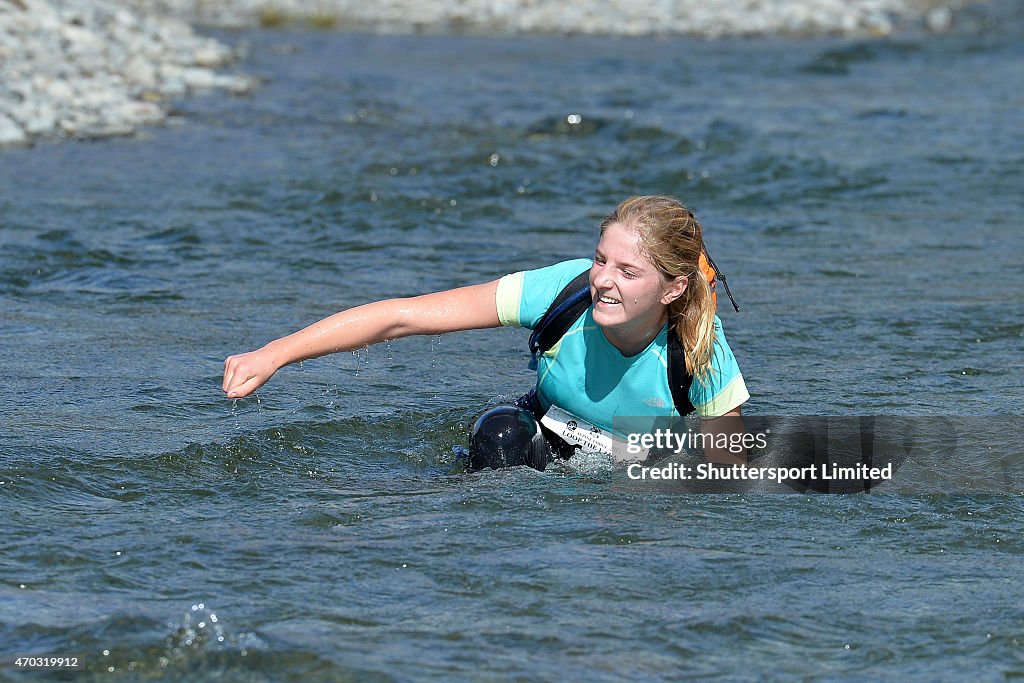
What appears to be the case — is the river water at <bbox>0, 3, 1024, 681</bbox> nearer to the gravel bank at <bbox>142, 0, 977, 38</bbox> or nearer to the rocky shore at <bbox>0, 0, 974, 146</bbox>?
the rocky shore at <bbox>0, 0, 974, 146</bbox>

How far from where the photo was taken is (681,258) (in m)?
4.88

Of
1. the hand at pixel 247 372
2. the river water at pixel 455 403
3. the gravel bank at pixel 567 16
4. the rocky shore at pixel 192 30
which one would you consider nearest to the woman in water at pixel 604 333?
the hand at pixel 247 372

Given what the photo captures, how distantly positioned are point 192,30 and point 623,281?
Answer: 60.0 ft

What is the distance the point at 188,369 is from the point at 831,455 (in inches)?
125

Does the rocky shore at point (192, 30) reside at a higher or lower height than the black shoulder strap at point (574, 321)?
higher

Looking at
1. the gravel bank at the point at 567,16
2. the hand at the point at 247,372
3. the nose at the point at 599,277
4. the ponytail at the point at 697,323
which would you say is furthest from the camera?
the gravel bank at the point at 567,16

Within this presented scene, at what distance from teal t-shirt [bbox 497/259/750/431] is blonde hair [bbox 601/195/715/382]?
0.09m

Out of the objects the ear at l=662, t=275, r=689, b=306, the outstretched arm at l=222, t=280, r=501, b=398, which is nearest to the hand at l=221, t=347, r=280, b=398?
the outstretched arm at l=222, t=280, r=501, b=398

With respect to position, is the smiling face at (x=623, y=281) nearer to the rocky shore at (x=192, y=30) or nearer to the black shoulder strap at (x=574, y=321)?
the black shoulder strap at (x=574, y=321)

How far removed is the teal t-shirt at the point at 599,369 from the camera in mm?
5062

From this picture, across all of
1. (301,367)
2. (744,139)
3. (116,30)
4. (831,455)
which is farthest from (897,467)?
(116,30)

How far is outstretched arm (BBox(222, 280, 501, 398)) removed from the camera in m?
4.61

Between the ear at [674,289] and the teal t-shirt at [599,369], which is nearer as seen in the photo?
the ear at [674,289]

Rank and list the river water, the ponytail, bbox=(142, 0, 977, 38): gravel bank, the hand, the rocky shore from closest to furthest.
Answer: the river water
the hand
the ponytail
the rocky shore
bbox=(142, 0, 977, 38): gravel bank
